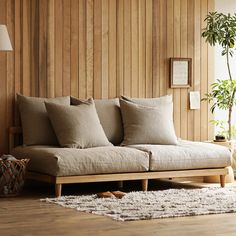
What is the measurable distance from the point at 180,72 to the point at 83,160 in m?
2.16

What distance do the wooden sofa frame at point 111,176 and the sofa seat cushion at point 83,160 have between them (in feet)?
0.14

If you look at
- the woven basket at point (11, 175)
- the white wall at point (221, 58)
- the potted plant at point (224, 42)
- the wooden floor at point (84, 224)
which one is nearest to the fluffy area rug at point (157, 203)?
the wooden floor at point (84, 224)

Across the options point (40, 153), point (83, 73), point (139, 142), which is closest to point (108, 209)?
point (40, 153)

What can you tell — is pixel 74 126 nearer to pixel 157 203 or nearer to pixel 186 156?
pixel 186 156

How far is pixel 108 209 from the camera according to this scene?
5.53 meters

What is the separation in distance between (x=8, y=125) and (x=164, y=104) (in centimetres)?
168

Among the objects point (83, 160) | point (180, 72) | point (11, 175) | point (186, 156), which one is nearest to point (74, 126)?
point (83, 160)

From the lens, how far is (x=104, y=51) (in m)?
7.47

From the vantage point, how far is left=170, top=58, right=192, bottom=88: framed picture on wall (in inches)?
310

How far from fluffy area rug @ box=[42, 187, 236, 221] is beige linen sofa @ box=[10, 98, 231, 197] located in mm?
225

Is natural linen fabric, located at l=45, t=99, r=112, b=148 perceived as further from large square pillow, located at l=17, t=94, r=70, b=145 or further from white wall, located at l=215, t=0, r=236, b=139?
Answer: white wall, located at l=215, t=0, r=236, b=139

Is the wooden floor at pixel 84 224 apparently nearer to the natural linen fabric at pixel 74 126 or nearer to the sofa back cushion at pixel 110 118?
the natural linen fabric at pixel 74 126

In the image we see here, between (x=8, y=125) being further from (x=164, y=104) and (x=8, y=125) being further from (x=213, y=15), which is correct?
(x=213, y=15)

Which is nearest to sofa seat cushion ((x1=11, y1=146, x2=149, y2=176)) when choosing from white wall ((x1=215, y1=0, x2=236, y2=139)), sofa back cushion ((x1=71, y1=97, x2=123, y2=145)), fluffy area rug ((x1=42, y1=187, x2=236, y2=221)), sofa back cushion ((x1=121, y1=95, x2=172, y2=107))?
fluffy area rug ((x1=42, y1=187, x2=236, y2=221))
